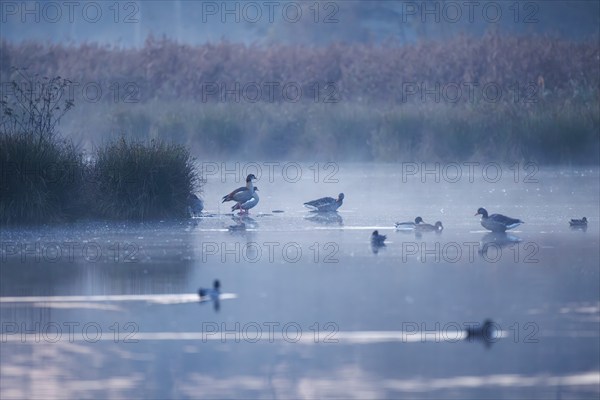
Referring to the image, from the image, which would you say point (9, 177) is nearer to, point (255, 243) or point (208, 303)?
point (255, 243)

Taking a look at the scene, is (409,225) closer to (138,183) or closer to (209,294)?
(138,183)

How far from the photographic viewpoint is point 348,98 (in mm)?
32844

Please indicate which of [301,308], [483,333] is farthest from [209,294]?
[483,333]

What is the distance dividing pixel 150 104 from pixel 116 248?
17.3 m

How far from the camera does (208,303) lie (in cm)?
1055

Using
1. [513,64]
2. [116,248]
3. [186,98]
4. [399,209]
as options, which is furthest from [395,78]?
[116,248]

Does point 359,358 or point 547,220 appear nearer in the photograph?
point 359,358

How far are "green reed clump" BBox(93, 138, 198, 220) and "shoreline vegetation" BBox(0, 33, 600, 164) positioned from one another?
631cm

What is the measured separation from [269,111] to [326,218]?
12.2 meters

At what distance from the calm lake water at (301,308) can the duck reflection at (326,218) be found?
56 millimetres

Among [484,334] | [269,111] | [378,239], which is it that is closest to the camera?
[484,334]

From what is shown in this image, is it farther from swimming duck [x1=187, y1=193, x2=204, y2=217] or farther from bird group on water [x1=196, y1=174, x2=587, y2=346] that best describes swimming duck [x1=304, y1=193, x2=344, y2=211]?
swimming duck [x1=187, y1=193, x2=204, y2=217]

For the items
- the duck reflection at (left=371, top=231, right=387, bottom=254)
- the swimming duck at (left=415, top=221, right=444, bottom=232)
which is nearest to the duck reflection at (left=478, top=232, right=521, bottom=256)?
the swimming duck at (left=415, top=221, right=444, bottom=232)

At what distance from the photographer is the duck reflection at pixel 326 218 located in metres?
17.1
